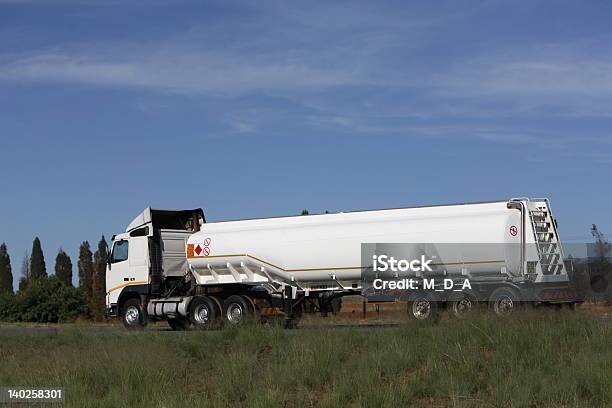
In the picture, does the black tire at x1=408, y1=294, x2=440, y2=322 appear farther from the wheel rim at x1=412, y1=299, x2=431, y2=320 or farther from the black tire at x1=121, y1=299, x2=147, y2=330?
the black tire at x1=121, y1=299, x2=147, y2=330

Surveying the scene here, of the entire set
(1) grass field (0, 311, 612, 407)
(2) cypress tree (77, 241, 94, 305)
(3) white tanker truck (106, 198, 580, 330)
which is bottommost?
(1) grass field (0, 311, 612, 407)

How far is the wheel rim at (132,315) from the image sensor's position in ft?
103

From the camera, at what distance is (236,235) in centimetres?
2908

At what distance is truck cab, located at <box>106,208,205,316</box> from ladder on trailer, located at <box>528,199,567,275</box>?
473 inches

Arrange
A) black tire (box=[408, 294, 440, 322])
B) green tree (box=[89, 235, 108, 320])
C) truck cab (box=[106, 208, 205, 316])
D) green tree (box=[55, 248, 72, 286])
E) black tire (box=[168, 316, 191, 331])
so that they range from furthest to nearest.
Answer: green tree (box=[55, 248, 72, 286]) → green tree (box=[89, 235, 108, 320]) → truck cab (box=[106, 208, 205, 316]) → black tire (box=[168, 316, 191, 331]) → black tire (box=[408, 294, 440, 322])

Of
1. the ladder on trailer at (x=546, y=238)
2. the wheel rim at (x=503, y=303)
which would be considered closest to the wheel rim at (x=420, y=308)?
the wheel rim at (x=503, y=303)

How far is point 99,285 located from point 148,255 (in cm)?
5136

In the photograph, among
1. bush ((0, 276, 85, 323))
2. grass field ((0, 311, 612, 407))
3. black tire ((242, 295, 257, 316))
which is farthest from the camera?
bush ((0, 276, 85, 323))

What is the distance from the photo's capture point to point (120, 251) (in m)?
31.9

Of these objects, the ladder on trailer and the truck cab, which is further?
the truck cab

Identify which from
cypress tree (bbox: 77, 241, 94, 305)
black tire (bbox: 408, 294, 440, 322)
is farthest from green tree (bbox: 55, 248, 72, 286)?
black tire (bbox: 408, 294, 440, 322)

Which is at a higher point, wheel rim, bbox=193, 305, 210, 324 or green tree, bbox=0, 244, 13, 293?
green tree, bbox=0, 244, 13, 293

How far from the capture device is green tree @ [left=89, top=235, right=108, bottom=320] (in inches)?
2697

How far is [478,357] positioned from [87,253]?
85.4 metres
